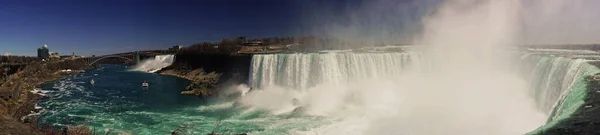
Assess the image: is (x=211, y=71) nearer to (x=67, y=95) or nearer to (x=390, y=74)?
(x=67, y=95)

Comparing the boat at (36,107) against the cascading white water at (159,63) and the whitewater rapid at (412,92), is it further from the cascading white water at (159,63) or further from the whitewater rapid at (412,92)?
the cascading white water at (159,63)

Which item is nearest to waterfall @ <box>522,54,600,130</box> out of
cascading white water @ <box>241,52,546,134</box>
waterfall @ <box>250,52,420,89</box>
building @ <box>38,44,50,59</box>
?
cascading white water @ <box>241,52,546,134</box>

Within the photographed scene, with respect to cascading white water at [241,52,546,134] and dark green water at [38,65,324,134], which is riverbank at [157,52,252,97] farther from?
cascading white water at [241,52,546,134]

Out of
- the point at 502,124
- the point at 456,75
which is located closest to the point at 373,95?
the point at 456,75

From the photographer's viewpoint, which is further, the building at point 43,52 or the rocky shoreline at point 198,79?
the building at point 43,52

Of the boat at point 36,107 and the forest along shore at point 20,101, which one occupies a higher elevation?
the forest along shore at point 20,101

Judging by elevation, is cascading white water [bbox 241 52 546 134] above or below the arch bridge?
below

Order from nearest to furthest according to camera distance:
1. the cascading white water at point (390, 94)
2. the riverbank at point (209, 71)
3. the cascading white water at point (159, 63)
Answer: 1. the cascading white water at point (390, 94)
2. the riverbank at point (209, 71)
3. the cascading white water at point (159, 63)

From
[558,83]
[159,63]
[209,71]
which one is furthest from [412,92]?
[159,63]

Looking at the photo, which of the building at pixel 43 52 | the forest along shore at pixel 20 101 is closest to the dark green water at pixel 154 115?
the forest along shore at pixel 20 101

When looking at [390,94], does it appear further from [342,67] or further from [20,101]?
[20,101]

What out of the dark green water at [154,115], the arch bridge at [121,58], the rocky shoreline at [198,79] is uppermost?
the arch bridge at [121,58]

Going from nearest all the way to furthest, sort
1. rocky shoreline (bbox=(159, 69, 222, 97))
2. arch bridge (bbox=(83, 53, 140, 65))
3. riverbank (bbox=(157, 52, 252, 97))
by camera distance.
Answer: rocky shoreline (bbox=(159, 69, 222, 97)) < riverbank (bbox=(157, 52, 252, 97)) < arch bridge (bbox=(83, 53, 140, 65))
